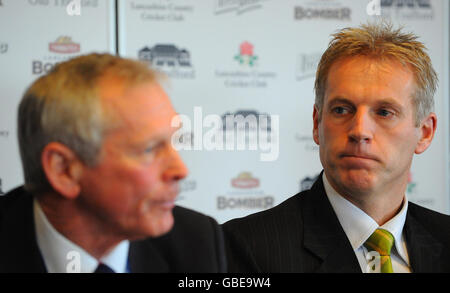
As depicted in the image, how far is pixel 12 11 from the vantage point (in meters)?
1.47

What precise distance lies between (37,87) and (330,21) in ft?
5.11

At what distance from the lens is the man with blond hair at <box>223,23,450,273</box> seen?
974mm

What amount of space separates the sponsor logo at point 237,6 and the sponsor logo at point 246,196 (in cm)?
60

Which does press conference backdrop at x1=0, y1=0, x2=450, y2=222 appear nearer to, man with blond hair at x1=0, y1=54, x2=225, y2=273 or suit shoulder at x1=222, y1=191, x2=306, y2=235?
suit shoulder at x1=222, y1=191, x2=306, y2=235

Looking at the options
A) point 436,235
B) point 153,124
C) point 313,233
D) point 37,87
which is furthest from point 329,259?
point 37,87

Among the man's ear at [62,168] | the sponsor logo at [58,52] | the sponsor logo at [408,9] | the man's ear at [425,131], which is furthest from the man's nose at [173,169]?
the sponsor logo at [408,9]

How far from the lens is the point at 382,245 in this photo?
0.99m

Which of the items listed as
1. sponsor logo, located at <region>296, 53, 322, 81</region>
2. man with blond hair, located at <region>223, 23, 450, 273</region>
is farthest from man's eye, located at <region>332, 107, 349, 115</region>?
sponsor logo, located at <region>296, 53, 322, 81</region>

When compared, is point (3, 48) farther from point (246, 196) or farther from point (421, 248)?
point (421, 248)

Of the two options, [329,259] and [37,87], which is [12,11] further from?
[329,259]

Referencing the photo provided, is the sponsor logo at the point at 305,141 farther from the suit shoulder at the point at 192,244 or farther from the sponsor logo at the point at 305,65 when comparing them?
the suit shoulder at the point at 192,244

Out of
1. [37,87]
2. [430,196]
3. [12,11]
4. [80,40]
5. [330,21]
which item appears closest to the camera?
[37,87]

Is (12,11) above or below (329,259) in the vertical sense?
above

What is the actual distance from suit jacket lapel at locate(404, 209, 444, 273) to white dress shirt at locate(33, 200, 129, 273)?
535 millimetres
